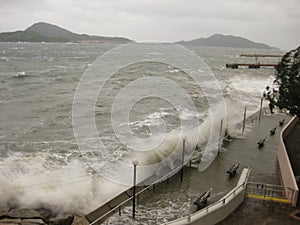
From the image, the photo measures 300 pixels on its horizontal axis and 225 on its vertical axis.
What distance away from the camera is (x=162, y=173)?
59.1 ft

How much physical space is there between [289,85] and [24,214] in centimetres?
1509

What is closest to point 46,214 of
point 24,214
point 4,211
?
point 24,214

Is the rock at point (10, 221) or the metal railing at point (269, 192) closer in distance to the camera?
the rock at point (10, 221)

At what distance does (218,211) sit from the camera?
476 inches

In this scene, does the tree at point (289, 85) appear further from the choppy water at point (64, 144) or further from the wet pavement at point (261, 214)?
the choppy water at point (64, 144)

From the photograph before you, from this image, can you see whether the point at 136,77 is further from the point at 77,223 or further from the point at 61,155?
the point at 77,223

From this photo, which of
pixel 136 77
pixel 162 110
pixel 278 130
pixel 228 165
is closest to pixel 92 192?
pixel 228 165

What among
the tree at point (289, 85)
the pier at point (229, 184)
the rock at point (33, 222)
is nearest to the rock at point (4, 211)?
the rock at point (33, 222)

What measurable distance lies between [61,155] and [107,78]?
A: 3766 cm

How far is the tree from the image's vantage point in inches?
706

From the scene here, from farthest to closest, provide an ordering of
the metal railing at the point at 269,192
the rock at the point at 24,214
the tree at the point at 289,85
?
the tree at the point at 289,85
the metal railing at the point at 269,192
the rock at the point at 24,214

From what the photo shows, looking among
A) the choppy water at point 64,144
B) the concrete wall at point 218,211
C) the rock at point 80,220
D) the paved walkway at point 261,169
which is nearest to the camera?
the concrete wall at point 218,211

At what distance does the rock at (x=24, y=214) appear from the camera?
44.7ft

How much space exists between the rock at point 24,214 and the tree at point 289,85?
45.6 feet
